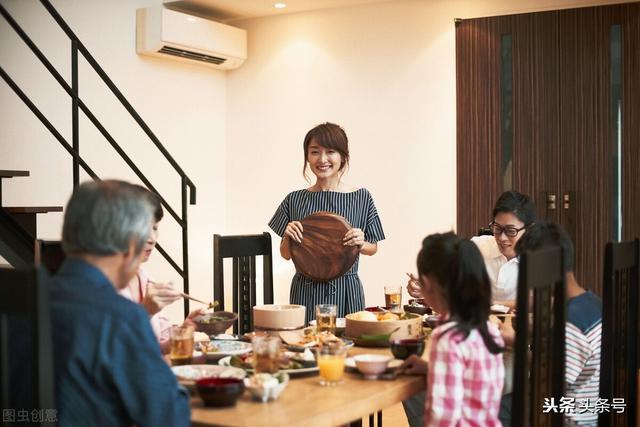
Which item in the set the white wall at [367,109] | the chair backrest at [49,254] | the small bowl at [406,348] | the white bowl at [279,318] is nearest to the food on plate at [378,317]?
the white bowl at [279,318]

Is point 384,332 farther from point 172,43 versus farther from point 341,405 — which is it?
point 172,43

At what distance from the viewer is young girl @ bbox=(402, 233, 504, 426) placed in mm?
1956

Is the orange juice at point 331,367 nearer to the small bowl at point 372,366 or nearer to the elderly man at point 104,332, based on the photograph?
the small bowl at point 372,366

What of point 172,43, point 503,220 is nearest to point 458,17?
point 172,43

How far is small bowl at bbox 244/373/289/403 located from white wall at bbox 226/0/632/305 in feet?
13.7

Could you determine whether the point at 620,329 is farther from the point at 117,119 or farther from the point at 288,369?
the point at 117,119

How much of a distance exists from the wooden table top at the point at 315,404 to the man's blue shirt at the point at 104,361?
0.14 metres

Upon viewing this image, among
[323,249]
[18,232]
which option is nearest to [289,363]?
[323,249]

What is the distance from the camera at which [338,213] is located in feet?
12.2

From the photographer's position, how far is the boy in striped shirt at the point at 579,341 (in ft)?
7.92

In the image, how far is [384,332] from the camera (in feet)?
8.38

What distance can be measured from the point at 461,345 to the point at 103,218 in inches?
33.8

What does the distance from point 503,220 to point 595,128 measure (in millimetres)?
2375

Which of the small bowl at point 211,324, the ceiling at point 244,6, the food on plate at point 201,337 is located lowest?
the food on plate at point 201,337
